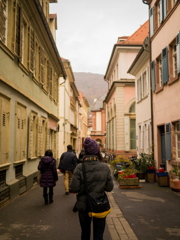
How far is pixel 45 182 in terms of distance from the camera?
812 centimetres

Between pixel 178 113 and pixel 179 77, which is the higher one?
pixel 179 77

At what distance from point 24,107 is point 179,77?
230 inches

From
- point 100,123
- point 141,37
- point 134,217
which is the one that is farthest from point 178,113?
point 100,123

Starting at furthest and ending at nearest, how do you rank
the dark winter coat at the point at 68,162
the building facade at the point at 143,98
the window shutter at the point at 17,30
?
the building facade at the point at 143,98 → the dark winter coat at the point at 68,162 → the window shutter at the point at 17,30

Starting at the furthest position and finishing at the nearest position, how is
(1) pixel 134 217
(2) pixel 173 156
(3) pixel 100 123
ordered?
1. (3) pixel 100 123
2. (2) pixel 173 156
3. (1) pixel 134 217

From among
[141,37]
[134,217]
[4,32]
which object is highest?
[141,37]

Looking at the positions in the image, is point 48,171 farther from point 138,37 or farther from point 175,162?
point 138,37

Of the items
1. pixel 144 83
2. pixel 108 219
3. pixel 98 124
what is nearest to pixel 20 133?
pixel 108 219

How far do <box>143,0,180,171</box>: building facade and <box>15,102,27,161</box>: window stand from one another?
5729 mm

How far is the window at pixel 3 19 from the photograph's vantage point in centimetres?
802

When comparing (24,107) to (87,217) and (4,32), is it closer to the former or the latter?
(4,32)

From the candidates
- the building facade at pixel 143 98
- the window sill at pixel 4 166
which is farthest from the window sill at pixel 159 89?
the window sill at pixel 4 166

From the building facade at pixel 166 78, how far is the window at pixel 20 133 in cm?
573

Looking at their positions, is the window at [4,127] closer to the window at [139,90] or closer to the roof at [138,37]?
the window at [139,90]
